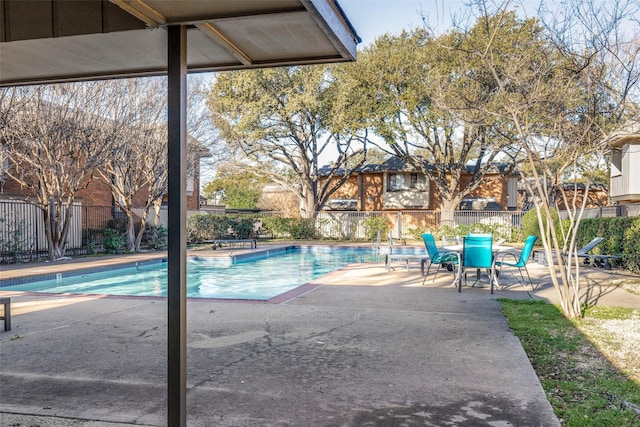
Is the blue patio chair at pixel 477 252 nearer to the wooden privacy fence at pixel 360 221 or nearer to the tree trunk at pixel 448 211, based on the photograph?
the wooden privacy fence at pixel 360 221

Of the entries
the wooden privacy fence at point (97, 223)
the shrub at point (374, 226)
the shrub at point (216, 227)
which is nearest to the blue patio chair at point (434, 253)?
the wooden privacy fence at point (97, 223)

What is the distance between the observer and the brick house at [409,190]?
3456 centimetres

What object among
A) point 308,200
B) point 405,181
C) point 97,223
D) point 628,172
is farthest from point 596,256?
point 405,181

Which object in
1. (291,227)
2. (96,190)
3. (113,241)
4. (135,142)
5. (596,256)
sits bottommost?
(596,256)

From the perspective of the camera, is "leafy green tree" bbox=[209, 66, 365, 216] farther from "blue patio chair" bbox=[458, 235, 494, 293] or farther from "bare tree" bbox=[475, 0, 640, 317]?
"bare tree" bbox=[475, 0, 640, 317]

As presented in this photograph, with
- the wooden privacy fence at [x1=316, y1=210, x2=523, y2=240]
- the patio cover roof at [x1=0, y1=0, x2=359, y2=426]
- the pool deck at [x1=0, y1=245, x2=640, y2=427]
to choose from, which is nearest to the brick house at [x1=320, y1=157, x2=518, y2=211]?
the wooden privacy fence at [x1=316, y1=210, x2=523, y2=240]

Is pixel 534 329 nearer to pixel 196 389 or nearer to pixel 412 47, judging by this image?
pixel 196 389

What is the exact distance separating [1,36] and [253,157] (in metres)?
26.5

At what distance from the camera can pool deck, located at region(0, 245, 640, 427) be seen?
347 centimetres

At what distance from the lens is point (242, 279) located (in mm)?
13500

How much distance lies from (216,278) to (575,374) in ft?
35.3

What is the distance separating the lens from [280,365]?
15.0 feet

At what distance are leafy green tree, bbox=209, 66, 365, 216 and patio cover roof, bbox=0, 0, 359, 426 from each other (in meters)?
20.5

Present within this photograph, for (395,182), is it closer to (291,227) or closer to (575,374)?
(291,227)
